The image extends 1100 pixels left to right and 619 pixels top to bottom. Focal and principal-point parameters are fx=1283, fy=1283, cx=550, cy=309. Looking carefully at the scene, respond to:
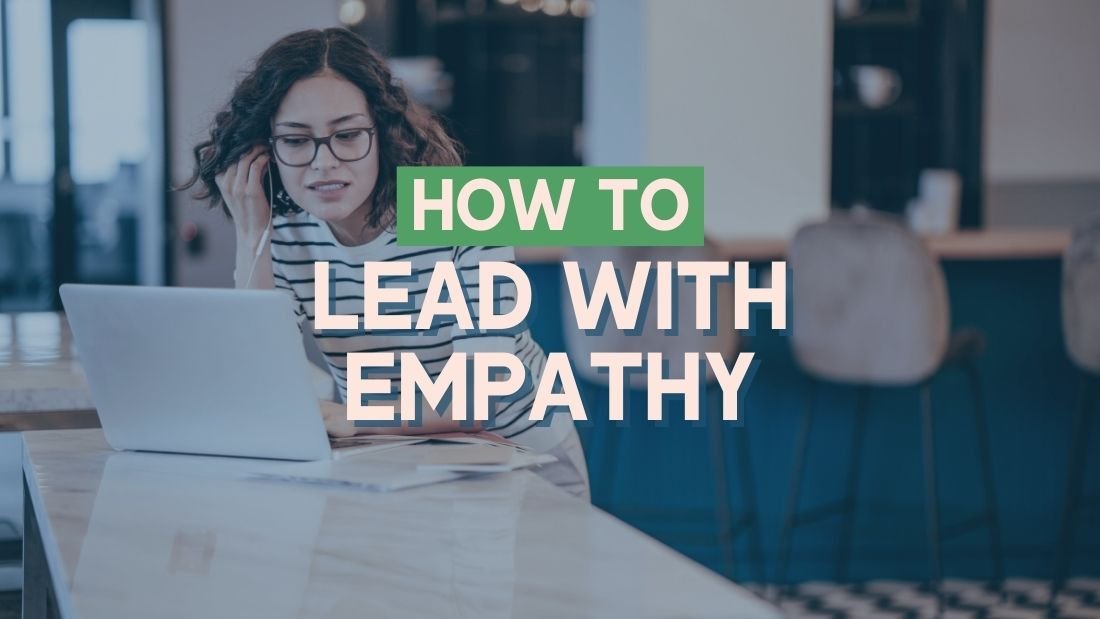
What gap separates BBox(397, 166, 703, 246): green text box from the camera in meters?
1.67

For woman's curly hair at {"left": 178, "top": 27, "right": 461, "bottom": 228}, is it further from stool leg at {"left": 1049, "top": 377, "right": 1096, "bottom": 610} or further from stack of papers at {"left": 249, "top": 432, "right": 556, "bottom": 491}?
stool leg at {"left": 1049, "top": 377, "right": 1096, "bottom": 610}

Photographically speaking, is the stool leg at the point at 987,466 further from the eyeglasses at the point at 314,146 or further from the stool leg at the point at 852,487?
the eyeglasses at the point at 314,146

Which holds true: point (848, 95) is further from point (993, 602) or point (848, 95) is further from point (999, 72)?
point (993, 602)

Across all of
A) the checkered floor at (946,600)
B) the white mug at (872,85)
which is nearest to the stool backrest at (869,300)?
the checkered floor at (946,600)

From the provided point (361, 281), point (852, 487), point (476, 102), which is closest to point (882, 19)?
point (476, 102)

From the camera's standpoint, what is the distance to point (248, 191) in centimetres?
160

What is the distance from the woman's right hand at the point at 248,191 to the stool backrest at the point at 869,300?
79.0 inches

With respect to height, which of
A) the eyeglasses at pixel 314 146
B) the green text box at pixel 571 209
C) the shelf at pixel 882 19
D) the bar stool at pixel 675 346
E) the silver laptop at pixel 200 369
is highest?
the shelf at pixel 882 19

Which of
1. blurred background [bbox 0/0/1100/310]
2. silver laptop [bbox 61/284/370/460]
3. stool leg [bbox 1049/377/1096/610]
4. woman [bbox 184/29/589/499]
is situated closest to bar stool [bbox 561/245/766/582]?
stool leg [bbox 1049/377/1096/610]

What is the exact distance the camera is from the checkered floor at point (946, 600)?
139 inches

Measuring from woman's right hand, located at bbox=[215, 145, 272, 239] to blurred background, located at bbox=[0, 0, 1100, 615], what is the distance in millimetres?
2013

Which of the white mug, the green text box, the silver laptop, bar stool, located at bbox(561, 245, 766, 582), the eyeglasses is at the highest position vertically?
the white mug

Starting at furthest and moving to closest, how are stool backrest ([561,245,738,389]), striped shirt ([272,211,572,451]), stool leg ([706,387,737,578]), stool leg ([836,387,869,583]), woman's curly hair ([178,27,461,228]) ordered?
stool leg ([836,387,869,583]), stool leg ([706,387,737,578]), stool backrest ([561,245,738,389]), striped shirt ([272,211,572,451]), woman's curly hair ([178,27,461,228])

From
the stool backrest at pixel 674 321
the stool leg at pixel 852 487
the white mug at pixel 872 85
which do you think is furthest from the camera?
the white mug at pixel 872 85
